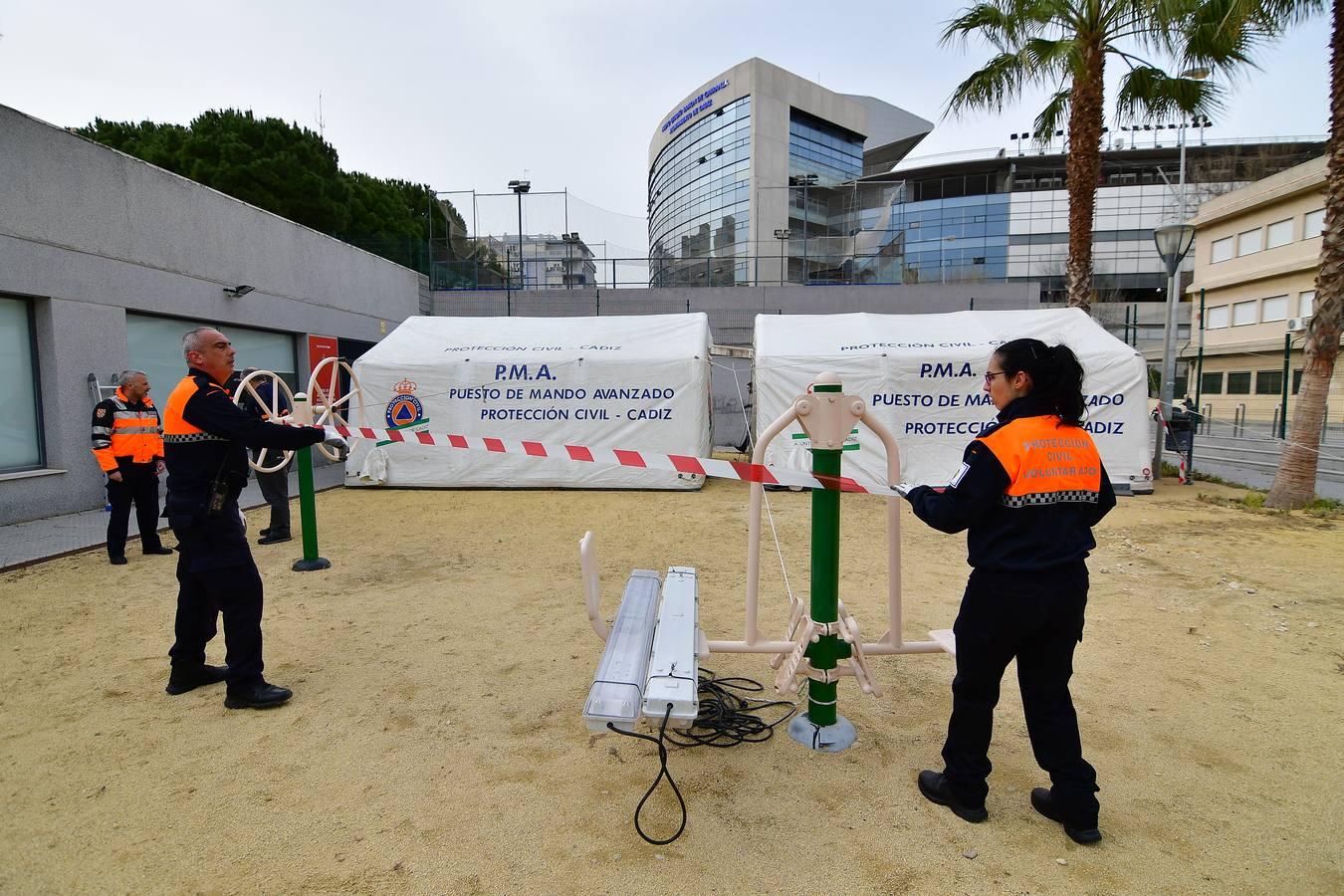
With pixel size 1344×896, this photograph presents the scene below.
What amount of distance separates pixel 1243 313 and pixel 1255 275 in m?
2.17

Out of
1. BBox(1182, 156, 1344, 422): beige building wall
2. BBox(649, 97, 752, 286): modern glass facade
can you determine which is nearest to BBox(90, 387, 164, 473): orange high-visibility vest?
BBox(649, 97, 752, 286): modern glass facade

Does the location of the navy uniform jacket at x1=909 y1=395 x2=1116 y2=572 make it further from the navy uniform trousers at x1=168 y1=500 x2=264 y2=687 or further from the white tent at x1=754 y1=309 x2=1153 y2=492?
the white tent at x1=754 y1=309 x2=1153 y2=492

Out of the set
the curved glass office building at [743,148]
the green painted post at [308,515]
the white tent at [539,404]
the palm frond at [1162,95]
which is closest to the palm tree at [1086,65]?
the palm frond at [1162,95]

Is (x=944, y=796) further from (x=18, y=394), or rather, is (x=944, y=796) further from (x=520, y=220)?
(x=520, y=220)

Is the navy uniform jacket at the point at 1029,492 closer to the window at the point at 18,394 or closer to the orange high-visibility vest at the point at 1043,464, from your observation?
the orange high-visibility vest at the point at 1043,464

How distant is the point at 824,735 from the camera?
3.12 meters

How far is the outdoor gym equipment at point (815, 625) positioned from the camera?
110 inches

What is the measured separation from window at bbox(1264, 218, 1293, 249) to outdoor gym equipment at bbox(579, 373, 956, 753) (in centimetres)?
3613

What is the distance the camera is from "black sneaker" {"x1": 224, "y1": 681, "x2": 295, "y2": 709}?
3496 millimetres

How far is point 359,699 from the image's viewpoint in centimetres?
362

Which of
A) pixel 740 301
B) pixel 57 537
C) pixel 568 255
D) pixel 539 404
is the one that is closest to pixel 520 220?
pixel 568 255

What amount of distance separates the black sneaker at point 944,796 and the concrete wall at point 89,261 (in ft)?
32.8

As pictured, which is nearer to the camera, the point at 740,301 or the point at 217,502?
the point at 217,502

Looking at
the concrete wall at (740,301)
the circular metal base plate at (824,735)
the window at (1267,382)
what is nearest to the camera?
the circular metal base plate at (824,735)
